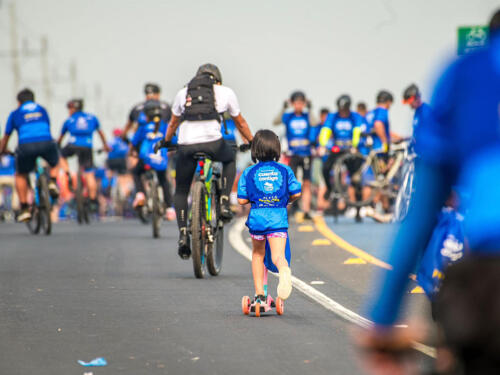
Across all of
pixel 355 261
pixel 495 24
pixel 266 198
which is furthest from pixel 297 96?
pixel 495 24

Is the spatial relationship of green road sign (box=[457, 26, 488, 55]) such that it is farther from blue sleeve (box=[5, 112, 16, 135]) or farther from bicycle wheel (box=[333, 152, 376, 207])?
blue sleeve (box=[5, 112, 16, 135])

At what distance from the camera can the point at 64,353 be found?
23.1ft

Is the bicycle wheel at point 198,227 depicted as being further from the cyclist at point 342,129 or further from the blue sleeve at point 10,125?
the cyclist at point 342,129

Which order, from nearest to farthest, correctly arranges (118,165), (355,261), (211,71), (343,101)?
1. (211,71)
2. (355,261)
3. (343,101)
4. (118,165)

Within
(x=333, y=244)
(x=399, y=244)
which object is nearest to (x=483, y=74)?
(x=399, y=244)

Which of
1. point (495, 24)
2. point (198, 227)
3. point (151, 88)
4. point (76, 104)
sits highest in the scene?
point (495, 24)

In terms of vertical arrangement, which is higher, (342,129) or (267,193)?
(267,193)

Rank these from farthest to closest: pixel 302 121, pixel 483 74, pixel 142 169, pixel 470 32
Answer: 1. pixel 470 32
2. pixel 302 121
3. pixel 142 169
4. pixel 483 74

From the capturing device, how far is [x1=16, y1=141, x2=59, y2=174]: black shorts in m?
17.8

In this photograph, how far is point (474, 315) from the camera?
8.59 feet

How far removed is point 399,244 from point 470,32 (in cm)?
2047

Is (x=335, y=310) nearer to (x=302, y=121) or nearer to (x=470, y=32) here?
(x=302, y=121)

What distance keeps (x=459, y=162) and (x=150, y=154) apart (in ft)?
51.5

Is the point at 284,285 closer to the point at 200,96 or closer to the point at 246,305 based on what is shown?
the point at 246,305
